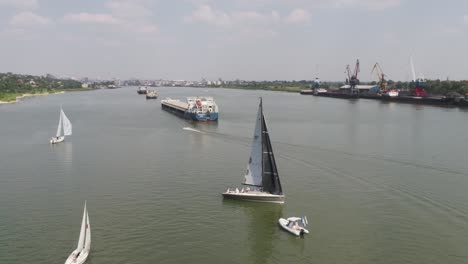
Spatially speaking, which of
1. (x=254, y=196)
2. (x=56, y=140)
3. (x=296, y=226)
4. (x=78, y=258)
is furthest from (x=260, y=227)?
(x=56, y=140)

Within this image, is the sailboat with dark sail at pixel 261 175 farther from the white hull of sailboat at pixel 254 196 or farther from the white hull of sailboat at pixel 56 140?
the white hull of sailboat at pixel 56 140

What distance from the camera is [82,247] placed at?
2641cm

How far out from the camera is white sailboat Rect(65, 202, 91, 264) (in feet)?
83.8

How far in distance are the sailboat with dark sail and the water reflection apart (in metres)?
0.63

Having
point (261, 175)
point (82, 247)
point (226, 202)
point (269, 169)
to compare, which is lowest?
point (82, 247)

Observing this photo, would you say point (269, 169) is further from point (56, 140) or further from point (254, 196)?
point (56, 140)

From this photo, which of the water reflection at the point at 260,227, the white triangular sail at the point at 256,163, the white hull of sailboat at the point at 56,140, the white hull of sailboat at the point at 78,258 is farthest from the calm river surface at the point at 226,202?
the white triangular sail at the point at 256,163

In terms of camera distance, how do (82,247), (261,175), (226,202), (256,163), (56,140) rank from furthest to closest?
(56,140), (256,163), (261,175), (226,202), (82,247)

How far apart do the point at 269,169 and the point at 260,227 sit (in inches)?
246

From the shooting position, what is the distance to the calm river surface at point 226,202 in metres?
28.2

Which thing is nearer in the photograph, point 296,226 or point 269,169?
point 296,226

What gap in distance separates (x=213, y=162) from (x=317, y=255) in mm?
27636

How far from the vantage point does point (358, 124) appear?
9462cm

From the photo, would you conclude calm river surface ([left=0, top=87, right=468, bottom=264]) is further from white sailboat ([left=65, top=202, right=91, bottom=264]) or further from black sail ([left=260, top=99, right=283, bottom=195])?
black sail ([left=260, top=99, right=283, bottom=195])
